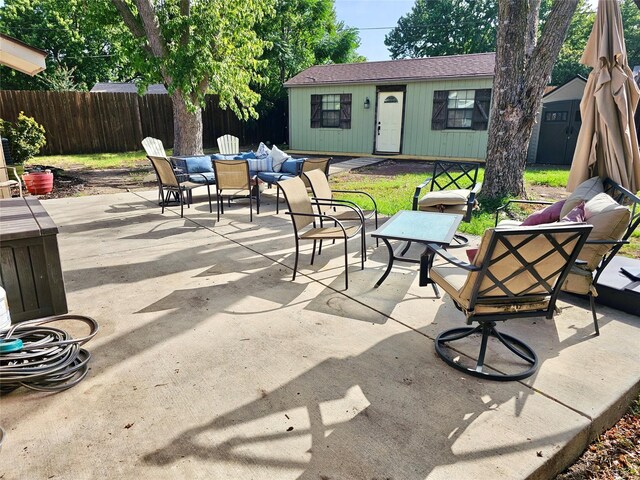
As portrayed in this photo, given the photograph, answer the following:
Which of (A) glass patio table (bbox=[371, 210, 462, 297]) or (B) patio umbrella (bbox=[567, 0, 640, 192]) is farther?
(B) patio umbrella (bbox=[567, 0, 640, 192])

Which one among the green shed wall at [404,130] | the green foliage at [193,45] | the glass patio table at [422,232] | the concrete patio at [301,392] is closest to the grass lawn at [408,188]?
the glass patio table at [422,232]

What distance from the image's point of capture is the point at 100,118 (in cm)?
1312

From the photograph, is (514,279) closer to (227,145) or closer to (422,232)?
(422,232)

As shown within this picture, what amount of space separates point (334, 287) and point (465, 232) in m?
2.33

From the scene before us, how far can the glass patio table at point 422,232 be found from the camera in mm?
2955

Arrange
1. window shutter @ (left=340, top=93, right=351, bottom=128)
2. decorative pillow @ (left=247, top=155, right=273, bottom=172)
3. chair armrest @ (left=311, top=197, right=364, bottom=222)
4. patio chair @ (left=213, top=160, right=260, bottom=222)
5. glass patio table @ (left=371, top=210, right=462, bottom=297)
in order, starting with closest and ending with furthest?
1. glass patio table @ (left=371, top=210, right=462, bottom=297)
2. chair armrest @ (left=311, top=197, right=364, bottom=222)
3. patio chair @ (left=213, top=160, right=260, bottom=222)
4. decorative pillow @ (left=247, top=155, right=273, bottom=172)
5. window shutter @ (left=340, top=93, right=351, bottom=128)

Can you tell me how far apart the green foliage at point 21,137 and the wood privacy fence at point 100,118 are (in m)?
3.80

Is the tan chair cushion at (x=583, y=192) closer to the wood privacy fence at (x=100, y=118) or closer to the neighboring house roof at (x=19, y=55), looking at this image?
the neighboring house roof at (x=19, y=55)

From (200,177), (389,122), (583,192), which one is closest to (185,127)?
(200,177)

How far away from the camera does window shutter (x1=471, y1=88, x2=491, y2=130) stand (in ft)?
37.6

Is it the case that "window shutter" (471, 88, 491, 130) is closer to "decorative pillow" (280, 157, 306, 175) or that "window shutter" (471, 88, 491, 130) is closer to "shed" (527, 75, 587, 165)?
"shed" (527, 75, 587, 165)

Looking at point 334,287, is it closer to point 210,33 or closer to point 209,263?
point 209,263

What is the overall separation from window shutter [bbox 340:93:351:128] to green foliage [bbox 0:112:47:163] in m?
8.67

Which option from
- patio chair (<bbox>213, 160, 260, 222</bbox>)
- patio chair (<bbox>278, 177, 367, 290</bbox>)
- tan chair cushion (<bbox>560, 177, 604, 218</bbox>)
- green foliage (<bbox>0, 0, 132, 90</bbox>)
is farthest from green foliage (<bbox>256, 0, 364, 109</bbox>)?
tan chair cushion (<bbox>560, 177, 604, 218</bbox>)
